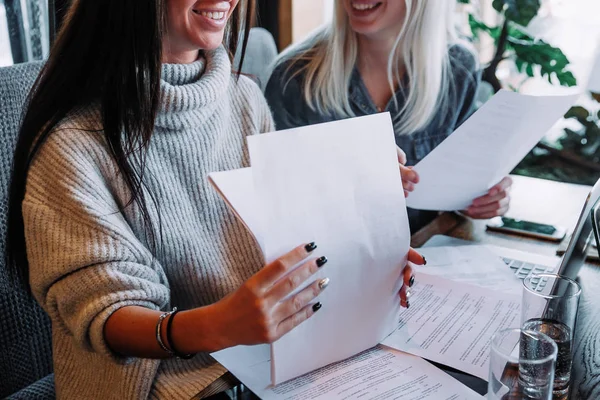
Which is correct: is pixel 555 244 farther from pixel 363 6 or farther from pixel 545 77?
pixel 545 77

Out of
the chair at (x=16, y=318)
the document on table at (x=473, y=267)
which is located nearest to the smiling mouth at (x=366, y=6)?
the document on table at (x=473, y=267)

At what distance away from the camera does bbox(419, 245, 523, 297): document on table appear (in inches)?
39.4

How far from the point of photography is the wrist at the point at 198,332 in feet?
2.35

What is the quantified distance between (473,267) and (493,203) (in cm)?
20

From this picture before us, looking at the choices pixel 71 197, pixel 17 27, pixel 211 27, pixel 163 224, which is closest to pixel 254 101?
pixel 211 27

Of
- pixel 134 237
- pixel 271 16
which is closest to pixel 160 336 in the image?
pixel 134 237

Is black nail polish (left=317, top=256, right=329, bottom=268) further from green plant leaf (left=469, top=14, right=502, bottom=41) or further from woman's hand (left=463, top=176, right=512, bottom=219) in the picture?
green plant leaf (left=469, top=14, right=502, bottom=41)

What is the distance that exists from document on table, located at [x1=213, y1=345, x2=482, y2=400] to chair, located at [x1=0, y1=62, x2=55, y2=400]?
0.41 m

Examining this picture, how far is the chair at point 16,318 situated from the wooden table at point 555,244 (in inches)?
27.1

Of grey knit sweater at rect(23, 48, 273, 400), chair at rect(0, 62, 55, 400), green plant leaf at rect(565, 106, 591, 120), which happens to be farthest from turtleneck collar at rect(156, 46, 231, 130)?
green plant leaf at rect(565, 106, 591, 120)

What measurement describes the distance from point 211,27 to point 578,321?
65 cm

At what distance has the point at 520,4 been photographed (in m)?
1.78

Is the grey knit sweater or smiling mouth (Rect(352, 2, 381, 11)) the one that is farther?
smiling mouth (Rect(352, 2, 381, 11))

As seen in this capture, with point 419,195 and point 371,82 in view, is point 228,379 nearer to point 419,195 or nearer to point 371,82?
point 419,195
